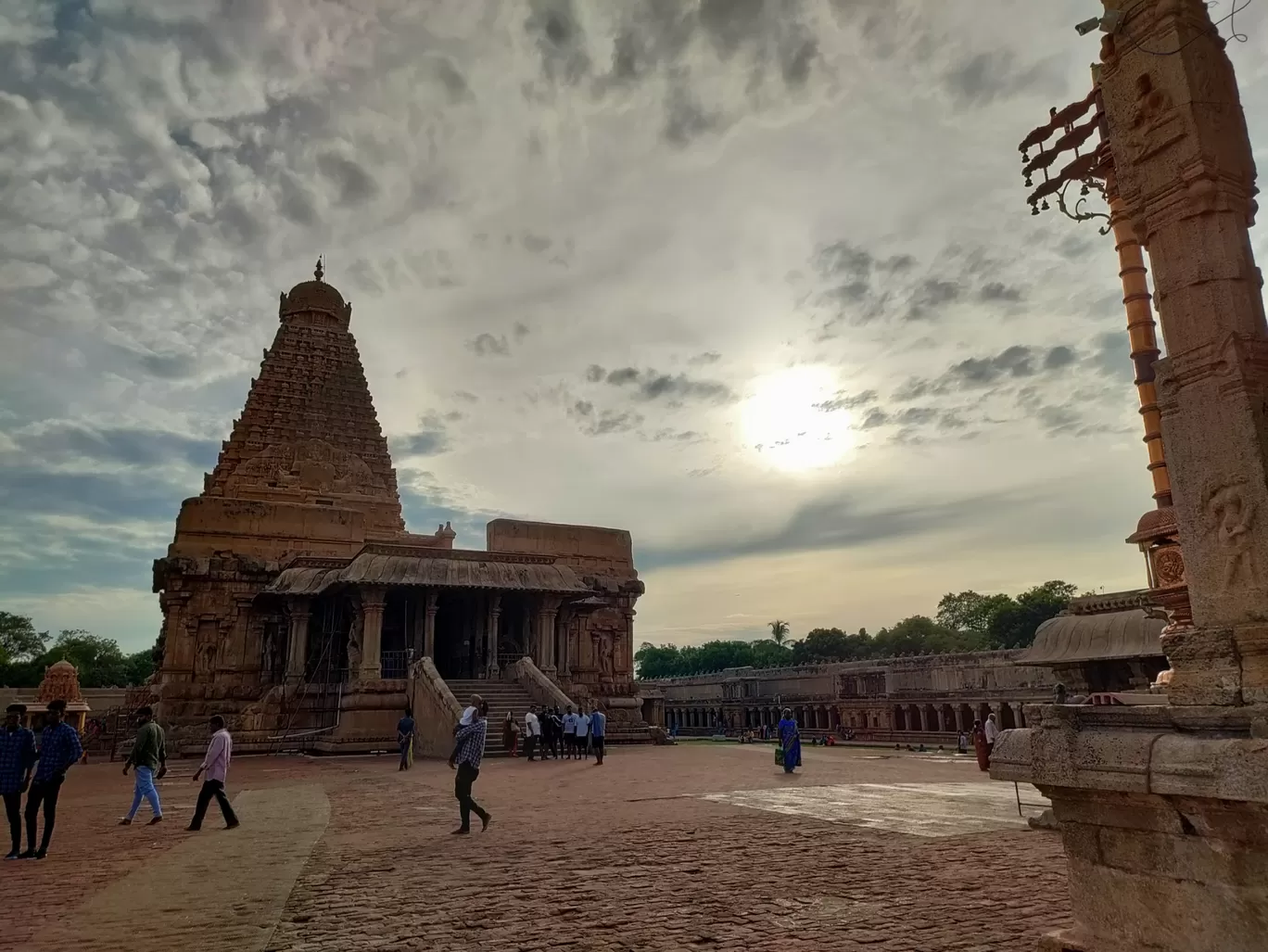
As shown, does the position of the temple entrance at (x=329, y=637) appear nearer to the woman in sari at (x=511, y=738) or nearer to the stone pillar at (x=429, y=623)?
the stone pillar at (x=429, y=623)

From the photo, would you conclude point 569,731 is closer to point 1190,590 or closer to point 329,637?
point 329,637

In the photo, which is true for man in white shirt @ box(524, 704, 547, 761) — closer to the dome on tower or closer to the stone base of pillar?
the stone base of pillar

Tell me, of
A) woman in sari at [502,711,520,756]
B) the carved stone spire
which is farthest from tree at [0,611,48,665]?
woman in sari at [502,711,520,756]

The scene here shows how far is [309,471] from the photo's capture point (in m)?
40.7

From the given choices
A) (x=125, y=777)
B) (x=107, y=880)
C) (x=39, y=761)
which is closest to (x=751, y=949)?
(x=107, y=880)

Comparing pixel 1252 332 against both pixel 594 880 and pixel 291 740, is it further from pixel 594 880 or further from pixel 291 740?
pixel 291 740

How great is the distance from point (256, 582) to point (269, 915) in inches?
1170

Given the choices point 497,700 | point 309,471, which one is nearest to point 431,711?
point 497,700

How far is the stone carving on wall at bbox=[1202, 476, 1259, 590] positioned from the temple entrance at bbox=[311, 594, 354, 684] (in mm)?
29959

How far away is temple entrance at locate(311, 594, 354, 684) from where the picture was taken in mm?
30172

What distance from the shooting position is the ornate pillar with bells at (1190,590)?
10.3 ft

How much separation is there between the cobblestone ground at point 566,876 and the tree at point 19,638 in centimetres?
8941

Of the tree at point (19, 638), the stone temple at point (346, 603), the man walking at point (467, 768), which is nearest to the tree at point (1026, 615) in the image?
the stone temple at point (346, 603)

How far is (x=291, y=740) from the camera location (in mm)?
27375
